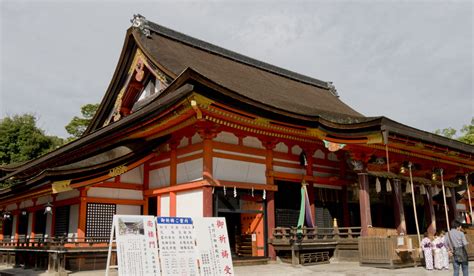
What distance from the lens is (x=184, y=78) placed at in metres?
11.2

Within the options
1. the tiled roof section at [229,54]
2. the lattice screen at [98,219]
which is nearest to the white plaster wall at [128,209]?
the lattice screen at [98,219]

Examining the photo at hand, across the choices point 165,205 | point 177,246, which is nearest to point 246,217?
point 165,205

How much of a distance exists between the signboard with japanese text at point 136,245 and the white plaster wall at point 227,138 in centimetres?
635

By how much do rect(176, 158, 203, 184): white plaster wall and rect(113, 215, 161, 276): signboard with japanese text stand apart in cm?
575

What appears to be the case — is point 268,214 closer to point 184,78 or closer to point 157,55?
point 184,78

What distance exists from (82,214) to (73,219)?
1.11 m

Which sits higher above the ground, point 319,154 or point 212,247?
point 319,154

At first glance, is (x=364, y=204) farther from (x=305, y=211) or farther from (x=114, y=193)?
(x=114, y=193)

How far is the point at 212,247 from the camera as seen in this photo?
7977 mm

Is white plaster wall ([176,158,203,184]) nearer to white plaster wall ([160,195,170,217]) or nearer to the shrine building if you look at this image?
the shrine building

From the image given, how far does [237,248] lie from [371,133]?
650 centimetres

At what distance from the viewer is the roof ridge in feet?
67.4

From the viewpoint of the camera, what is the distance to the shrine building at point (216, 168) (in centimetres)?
1277

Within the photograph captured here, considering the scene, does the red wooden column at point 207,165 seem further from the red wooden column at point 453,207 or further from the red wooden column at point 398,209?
the red wooden column at point 453,207
